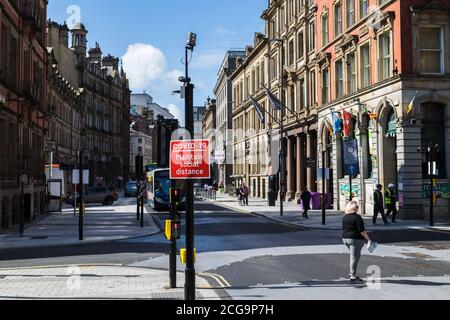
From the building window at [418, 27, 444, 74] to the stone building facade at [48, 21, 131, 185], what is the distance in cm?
5944

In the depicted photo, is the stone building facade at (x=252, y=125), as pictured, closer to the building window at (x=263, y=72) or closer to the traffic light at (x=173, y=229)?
the building window at (x=263, y=72)

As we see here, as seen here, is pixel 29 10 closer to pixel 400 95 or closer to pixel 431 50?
pixel 400 95

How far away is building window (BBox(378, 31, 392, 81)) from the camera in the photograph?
104 feet

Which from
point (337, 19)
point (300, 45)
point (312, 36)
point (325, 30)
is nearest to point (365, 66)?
point (337, 19)

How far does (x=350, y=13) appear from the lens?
3719 centimetres

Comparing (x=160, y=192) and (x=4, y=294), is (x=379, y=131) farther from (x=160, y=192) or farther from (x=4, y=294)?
(x=4, y=294)

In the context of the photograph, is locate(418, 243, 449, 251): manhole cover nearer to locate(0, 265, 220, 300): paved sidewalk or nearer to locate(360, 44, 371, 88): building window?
locate(0, 265, 220, 300): paved sidewalk

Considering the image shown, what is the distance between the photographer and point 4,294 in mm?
10492

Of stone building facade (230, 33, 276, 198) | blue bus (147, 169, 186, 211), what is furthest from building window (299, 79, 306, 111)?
blue bus (147, 169, 186, 211)

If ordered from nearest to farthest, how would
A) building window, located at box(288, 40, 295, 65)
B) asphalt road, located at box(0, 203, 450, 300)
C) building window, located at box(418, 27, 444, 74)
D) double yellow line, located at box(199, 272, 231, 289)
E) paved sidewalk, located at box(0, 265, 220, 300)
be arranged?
paved sidewalk, located at box(0, 265, 220, 300) < double yellow line, located at box(199, 272, 231, 289) < asphalt road, located at box(0, 203, 450, 300) < building window, located at box(418, 27, 444, 74) < building window, located at box(288, 40, 295, 65)

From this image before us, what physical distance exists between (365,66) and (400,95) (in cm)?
581

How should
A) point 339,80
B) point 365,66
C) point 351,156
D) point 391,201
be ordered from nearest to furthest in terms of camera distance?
point 391,201 → point 351,156 → point 365,66 → point 339,80

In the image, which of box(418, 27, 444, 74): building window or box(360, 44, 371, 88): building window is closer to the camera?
box(418, 27, 444, 74): building window
